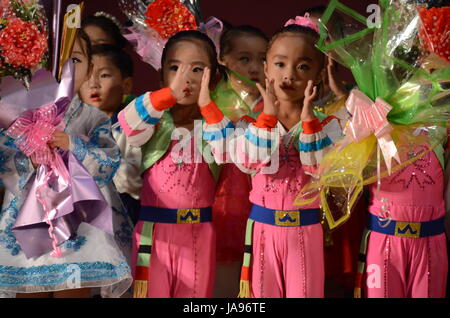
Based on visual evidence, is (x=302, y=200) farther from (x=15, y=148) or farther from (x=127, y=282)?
(x=15, y=148)

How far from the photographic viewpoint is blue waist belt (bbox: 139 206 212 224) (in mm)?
2379

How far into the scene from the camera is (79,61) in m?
2.48

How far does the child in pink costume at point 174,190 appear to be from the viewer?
7.70 ft

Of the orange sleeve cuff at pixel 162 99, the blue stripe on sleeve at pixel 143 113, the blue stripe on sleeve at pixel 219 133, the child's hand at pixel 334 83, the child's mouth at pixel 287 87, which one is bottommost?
the blue stripe on sleeve at pixel 219 133

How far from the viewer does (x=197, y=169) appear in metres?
2.40

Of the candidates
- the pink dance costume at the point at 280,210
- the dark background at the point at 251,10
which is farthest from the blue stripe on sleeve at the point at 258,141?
the dark background at the point at 251,10

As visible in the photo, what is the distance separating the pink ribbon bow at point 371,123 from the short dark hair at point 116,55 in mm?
997

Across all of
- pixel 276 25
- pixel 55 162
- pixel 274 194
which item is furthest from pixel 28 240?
pixel 276 25

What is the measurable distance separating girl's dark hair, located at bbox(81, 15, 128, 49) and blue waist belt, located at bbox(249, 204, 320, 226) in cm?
102

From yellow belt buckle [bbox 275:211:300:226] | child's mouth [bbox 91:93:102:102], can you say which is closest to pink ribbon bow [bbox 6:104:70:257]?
child's mouth [bbox 91:93:102:102]

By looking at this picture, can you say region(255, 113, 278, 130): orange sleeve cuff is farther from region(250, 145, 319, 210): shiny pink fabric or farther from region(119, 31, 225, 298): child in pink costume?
region(119, 31, 225, 298): child in pink costume

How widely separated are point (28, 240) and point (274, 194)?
2.68ft

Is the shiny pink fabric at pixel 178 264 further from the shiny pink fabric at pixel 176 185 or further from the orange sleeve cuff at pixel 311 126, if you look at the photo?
the orange sleeve cuff at pixel 311 126
